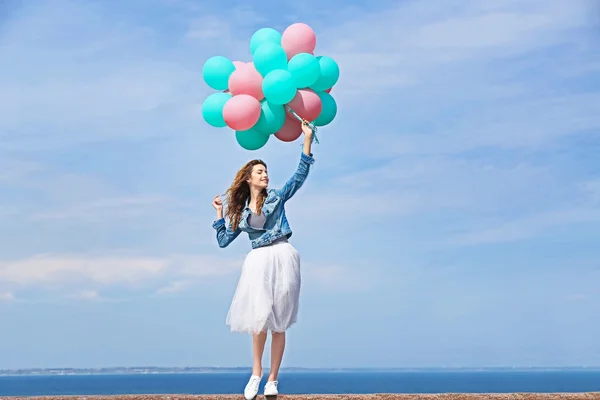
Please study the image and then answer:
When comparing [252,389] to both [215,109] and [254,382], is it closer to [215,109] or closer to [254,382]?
[254,382]

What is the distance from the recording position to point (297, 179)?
810 centimetres

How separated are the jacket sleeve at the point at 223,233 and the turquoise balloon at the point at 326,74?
5.81 ft

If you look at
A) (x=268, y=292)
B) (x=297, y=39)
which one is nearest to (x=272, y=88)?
(x=297, y=39)

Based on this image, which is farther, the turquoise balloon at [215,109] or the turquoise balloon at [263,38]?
the turquoise balloon at [263,38]

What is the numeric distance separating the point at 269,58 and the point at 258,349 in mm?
2984

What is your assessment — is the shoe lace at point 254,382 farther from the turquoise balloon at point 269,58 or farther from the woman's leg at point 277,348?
the turquoise balloon at point 269,58

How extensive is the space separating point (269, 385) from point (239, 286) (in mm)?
1046

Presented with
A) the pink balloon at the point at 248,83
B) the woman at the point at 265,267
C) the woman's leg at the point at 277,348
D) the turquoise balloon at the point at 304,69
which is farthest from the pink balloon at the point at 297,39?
the woman's leg at the point at 277,348

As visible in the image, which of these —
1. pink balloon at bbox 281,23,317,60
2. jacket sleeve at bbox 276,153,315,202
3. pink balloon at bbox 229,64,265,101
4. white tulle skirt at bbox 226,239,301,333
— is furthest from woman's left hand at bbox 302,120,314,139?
white tulle skirt at bbox 226,239,301,333

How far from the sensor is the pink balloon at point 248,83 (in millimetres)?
8195

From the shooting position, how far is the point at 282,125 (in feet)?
27.6

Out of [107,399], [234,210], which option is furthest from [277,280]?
[107,399]

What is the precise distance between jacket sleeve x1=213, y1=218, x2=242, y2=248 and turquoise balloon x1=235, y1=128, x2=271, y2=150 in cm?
86

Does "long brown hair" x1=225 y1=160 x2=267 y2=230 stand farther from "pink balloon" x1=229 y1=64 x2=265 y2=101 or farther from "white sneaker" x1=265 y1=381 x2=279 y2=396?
"white sneaker" x1=265 y1=381 x2=279 y2=396
